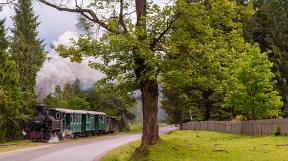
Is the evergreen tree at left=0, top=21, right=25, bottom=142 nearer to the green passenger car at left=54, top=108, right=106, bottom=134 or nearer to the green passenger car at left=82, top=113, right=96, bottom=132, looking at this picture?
the green passenger car at left=54, top=108, right=106, bottom=134

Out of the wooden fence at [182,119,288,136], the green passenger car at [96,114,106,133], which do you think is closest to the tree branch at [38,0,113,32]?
the wooden fence at [182,119,288,136]

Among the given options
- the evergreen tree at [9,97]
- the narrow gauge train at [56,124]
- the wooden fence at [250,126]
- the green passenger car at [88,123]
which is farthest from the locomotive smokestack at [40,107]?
the wooden fence at [250,126]

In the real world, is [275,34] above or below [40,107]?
above

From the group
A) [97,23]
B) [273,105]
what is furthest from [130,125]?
[97,23]

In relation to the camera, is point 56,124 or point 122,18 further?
point 56,124

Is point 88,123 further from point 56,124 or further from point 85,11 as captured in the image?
point 85,11

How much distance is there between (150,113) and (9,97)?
30656 mm

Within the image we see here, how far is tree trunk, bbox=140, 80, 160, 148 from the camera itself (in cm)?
1955

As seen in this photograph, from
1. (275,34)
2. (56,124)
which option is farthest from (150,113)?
(275,34)

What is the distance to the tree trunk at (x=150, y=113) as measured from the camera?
1955 centimetres

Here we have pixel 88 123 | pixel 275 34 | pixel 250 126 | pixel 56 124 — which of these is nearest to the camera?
pixel 250 126

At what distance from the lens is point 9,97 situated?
1869 inches

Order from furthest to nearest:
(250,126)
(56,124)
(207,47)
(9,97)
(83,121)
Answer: (83,121)
(9,97)
(56,124)
(250,126)
(207,47)

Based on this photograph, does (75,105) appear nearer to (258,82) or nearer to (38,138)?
(38,138)
